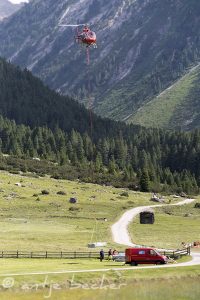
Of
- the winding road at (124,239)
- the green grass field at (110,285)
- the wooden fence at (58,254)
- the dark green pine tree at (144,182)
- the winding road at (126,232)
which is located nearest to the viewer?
the green grass field at (110,285)

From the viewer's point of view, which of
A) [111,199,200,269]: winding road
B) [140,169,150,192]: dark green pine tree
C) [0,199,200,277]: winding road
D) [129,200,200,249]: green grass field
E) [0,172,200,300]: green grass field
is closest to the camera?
[0,172,200,300]: green grass field

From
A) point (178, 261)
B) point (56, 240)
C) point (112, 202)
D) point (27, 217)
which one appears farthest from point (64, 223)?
point (178, 261)

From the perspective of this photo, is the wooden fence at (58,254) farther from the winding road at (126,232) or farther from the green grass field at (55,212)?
the green grass field at (55,212)

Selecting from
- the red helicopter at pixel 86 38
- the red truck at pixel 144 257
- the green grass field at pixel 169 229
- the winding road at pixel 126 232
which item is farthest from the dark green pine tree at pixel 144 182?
the red truck at pixel 144 257

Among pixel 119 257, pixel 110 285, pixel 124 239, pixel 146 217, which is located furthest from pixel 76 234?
pixel 110 285

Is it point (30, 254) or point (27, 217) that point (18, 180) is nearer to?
point (27, 217)

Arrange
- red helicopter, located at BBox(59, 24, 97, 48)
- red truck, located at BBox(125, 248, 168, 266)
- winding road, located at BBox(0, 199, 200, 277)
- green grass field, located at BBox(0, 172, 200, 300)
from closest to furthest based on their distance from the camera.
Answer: green grass field, located at BBox(0, 172, 200, 300) → winding road, located at BBox(0, 199, 200, 277) → red truck, located at BBox(125, 248, 168, 266) → red helicopter, located at BBox(59, 24, 97, 48)

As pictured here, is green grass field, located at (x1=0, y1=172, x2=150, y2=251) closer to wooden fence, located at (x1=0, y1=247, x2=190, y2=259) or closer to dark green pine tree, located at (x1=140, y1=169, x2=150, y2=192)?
wooden fence, located at (x1=0, y1=247, x2=190, y2=259)

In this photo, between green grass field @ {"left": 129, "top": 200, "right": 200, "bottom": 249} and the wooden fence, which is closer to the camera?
the wooden fence

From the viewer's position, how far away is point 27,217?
115 m

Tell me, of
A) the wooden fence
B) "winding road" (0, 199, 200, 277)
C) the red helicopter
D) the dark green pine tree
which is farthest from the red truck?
the dark green pine tree

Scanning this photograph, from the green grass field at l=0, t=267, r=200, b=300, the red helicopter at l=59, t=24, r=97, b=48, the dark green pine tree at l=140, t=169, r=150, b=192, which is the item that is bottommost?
the green grass field at l=0, t=267, r=200, b=300

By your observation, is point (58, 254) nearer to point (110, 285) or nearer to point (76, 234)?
point (110, 285)

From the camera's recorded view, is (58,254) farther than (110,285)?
Yes
